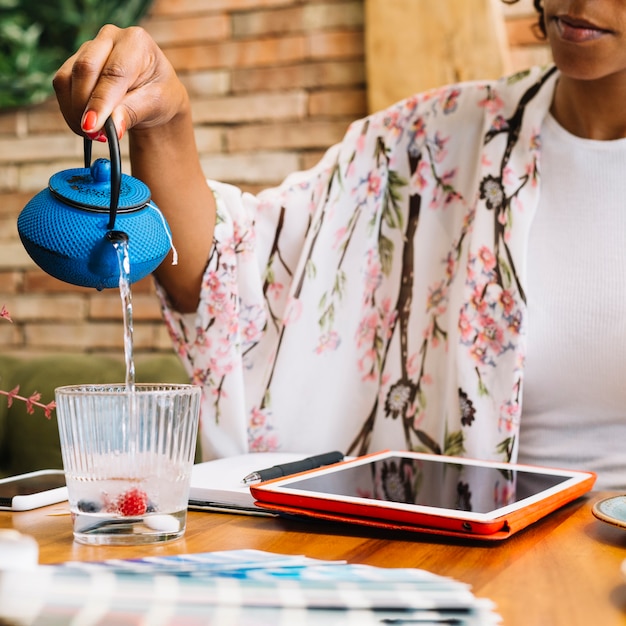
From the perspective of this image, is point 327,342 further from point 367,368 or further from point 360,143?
point 360,143

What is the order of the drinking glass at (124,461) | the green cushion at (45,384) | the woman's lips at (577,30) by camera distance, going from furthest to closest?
the green cushion at (45,384)
the woman's lips at (577,30)
the drinking glass at (124,461)

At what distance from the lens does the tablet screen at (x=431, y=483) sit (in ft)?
2.36

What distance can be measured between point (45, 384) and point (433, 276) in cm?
77

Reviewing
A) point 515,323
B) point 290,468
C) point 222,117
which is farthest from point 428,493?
point 222,117

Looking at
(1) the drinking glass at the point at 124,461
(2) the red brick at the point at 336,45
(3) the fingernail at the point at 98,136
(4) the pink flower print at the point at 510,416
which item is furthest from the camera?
(2) the red brick at the point at 336,45

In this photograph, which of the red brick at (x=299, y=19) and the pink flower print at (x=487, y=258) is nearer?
the pink flower print at (x=487, y=258)

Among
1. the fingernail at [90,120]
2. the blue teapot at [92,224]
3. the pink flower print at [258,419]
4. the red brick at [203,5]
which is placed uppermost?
the red brick at [203,5]

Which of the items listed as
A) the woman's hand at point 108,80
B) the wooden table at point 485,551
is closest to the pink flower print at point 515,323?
the wooden table at point 485,551

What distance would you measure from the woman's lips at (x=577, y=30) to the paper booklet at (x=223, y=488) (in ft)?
2.01

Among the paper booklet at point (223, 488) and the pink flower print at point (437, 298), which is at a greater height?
the pink flower print at point (437, 298)

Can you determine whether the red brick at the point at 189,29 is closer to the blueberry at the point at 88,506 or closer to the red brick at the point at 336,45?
the red brick at the point at 336,45

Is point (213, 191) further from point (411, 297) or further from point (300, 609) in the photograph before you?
point (300, 609)

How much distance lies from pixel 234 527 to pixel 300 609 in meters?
0.22

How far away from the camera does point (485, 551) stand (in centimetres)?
64
